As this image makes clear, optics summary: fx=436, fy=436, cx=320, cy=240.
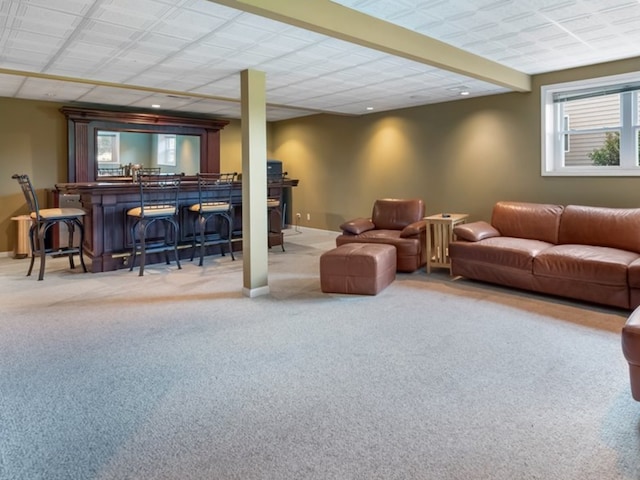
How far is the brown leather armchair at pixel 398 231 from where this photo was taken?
5.14 metres

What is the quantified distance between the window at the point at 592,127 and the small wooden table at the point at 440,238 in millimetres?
1447

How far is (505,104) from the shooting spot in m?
5.67

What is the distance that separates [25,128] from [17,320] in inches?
160

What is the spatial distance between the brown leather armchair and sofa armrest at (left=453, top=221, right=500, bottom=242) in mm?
507

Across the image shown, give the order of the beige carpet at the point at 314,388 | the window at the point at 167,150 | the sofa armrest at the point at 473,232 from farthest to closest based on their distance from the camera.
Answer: the window at the point at 167,150 < the sofa armrest at the point at 473,232 < the beige carpet at the point at 314,388

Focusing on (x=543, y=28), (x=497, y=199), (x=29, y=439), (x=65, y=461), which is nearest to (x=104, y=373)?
(x=29, y=439)

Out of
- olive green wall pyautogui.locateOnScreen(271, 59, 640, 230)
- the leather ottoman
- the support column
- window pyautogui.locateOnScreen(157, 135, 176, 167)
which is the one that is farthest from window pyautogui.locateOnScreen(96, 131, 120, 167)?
the leather ottoman

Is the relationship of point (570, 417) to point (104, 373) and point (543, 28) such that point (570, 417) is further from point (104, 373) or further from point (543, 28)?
point (543, 28)

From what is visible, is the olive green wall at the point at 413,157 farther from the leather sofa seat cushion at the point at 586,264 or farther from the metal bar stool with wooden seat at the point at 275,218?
the metal bar stool with wooden seat at the point at 275,218

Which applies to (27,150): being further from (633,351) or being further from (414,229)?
(633,351)

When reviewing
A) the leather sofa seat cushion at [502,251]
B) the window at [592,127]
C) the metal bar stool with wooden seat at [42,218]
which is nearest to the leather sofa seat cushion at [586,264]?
the leather sofa seat cushion at [502,251]

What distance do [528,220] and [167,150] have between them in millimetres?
6081

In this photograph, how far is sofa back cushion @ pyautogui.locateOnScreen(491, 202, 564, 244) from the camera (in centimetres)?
473

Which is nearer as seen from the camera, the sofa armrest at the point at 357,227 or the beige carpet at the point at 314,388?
the beige carpet at the point at 314,388
